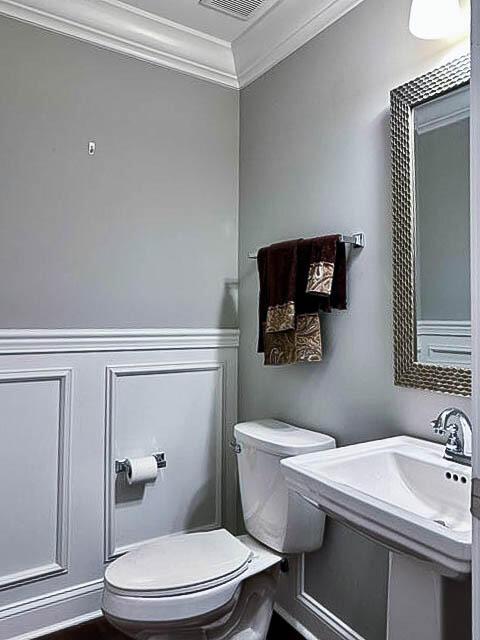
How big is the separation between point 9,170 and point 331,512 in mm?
1601

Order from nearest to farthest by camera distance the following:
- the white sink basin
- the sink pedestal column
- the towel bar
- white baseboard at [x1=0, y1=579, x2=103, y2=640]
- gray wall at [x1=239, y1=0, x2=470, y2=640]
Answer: the white sink basin < the sink pedestal column < gray wall at [x1=239, y1=0, x2=470, y2=640] < the towel bar < white baseboard at [x1=0, y1=579, x2=103, y2=640]

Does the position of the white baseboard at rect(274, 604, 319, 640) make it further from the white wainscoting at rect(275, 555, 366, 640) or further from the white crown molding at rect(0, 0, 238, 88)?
the white crown molding at rect(0, 0, 238, 88)

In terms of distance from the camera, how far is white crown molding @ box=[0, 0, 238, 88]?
1876mm

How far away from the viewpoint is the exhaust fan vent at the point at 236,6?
1948mm

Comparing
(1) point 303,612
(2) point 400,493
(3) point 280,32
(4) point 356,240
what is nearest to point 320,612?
(1) point 303,612

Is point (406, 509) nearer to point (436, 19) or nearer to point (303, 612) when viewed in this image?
point (303, 612)

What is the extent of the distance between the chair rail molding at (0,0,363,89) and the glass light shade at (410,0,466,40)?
448mm

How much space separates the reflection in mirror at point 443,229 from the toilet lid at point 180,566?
0.88 m

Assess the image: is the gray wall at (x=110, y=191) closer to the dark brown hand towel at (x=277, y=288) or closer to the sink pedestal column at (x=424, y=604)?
the dark brown hand towel at (x=277, y=288)

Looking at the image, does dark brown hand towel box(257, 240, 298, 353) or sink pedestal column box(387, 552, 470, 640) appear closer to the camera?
sink pedestal column box(387, 552, 470, 640)

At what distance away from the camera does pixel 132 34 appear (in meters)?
2.05

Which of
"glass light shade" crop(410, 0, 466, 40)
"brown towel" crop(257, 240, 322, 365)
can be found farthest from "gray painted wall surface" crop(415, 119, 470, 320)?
"brown towel" crop(257, 240, 322, 365)

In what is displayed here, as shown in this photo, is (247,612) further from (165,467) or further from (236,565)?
(165,467)

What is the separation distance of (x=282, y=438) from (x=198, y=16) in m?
1.74
